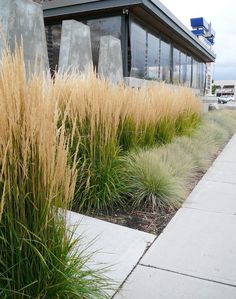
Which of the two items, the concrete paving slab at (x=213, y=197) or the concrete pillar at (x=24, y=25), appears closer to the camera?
the concrete paving slab at (x=213, y=197)

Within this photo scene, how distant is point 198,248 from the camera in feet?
8.39

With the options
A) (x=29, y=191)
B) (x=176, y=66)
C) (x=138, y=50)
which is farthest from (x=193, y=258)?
(x=176, y=66)

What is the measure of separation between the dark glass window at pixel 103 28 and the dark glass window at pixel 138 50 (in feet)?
1.47

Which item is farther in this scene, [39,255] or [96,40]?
[96,40]

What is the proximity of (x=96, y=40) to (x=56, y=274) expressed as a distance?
9.21 metres

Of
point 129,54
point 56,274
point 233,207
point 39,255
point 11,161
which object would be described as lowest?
point 233,207

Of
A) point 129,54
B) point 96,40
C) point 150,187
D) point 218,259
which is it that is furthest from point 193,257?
point 96,40

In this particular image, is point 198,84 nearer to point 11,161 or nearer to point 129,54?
point 129,54

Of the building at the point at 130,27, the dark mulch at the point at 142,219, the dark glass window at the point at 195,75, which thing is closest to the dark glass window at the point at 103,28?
the building at the point at 130,27

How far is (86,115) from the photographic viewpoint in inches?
133

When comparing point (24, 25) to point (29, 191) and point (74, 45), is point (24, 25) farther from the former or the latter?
point (29, 191)

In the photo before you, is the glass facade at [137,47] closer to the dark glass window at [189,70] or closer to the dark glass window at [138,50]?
the dark glass window at [138,50]

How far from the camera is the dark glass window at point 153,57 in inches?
449

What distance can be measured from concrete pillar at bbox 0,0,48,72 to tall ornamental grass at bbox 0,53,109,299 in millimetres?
2932
